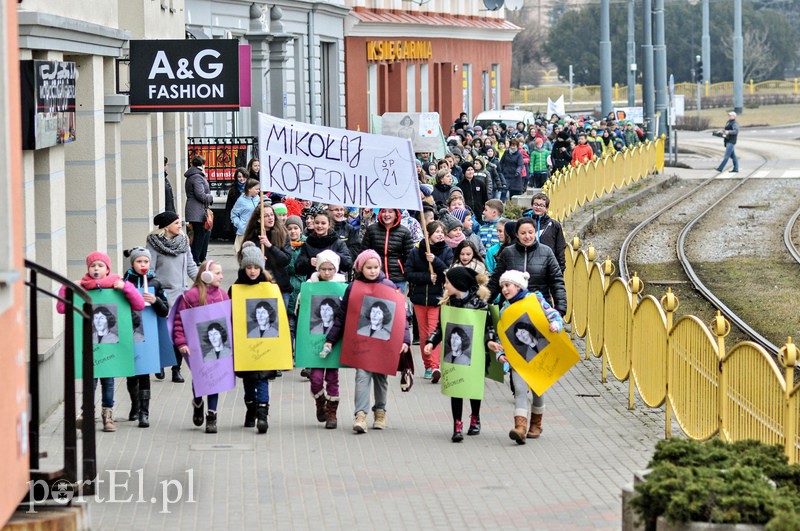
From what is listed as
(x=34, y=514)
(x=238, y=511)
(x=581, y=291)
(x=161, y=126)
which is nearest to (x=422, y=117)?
(x=161, y=126)

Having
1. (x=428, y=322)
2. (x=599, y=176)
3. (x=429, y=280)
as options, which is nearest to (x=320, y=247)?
(x=429, y=280)

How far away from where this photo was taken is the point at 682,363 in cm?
1159

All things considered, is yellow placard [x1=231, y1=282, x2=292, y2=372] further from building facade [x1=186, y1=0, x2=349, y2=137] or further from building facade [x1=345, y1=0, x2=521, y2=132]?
building facade [x1=345, y1=0, x2=521, y2=132]

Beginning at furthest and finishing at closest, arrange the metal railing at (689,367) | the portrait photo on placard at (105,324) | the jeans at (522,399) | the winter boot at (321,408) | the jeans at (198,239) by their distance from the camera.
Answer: the jeans at (198,239) → the winter boot at (321,408) → the portrait photo on placard at (105,324) → the jeans at (522,399) → the metal railing at (689,367)

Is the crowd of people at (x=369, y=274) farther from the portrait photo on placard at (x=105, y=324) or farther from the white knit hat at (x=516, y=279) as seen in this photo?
the portrait photo on placard at (x=105, y=324)

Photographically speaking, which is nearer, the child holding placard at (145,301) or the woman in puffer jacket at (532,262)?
the child holding placard at (145,301)

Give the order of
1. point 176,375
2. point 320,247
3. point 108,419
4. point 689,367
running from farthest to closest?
point 176,375, point 320,247, point 108,419, point 689,367

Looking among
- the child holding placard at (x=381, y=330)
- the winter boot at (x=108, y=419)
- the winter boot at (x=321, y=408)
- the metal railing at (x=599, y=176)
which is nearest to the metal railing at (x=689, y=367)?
the child holding placard at (x=381, y=330)

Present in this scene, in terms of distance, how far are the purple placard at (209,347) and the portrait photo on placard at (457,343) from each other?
1.58 meters

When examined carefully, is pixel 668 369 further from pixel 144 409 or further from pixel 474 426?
pixel 144 409

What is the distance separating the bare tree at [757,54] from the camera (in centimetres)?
11000

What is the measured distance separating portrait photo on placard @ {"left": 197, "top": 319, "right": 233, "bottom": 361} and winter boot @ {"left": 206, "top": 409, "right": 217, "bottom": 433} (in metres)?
0.40

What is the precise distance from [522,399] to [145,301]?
2854 mm

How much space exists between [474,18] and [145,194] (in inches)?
1687
